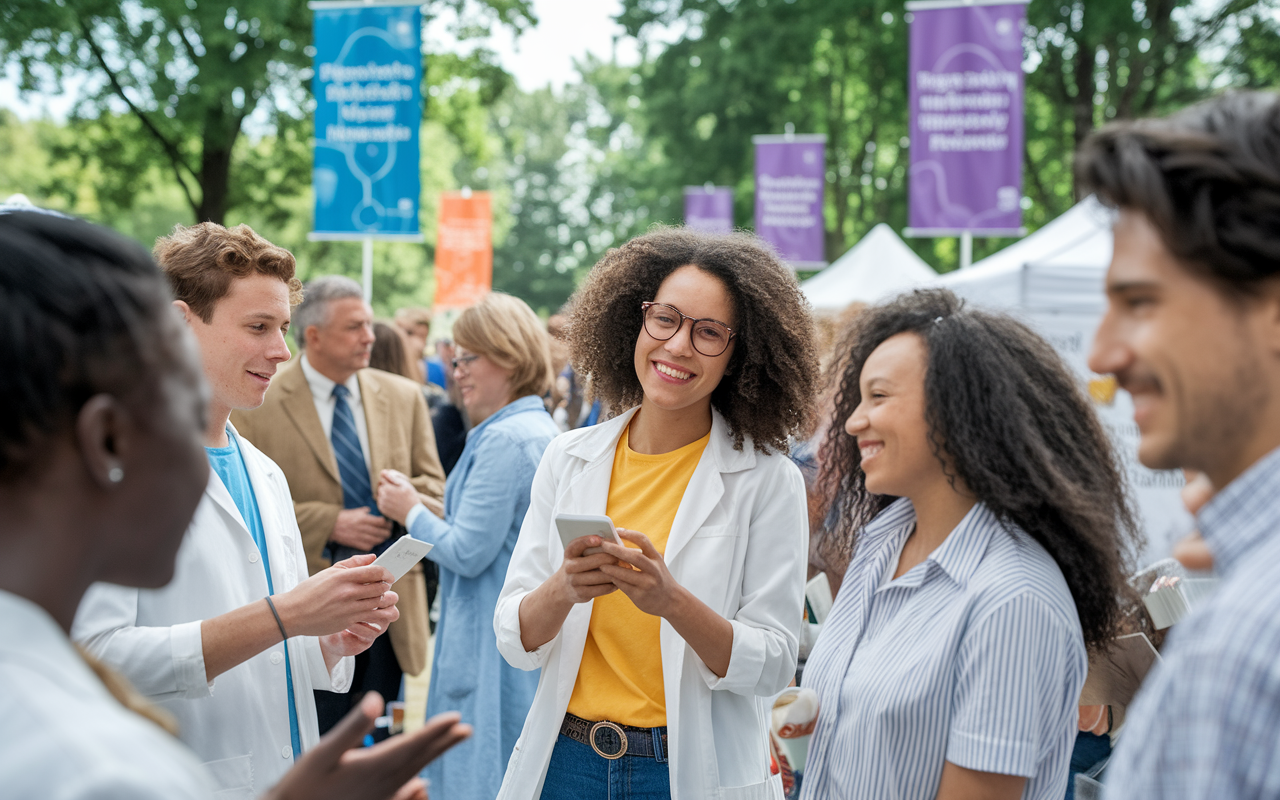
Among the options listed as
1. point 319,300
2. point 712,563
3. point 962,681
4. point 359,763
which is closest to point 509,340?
point 319,300

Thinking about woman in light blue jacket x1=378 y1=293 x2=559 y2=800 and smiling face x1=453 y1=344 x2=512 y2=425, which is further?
smiling face x1=453 y1=344 x2=512 y2=425

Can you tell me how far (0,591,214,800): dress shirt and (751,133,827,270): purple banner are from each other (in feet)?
48.2

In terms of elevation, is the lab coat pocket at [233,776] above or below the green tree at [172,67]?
below

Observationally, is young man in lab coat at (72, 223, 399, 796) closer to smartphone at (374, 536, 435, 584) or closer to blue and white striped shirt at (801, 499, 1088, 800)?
smartphone at (374, 536, 435, 584)

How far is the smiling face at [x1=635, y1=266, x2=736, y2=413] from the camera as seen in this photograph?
246 centimetres

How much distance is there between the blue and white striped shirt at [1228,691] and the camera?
82cm

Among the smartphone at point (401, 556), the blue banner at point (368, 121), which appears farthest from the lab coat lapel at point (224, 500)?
the blue banner at point (368, 121)

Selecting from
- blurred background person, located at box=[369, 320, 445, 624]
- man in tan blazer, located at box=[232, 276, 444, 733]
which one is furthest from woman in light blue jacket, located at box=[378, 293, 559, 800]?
blurred background person, located at box=[369, 320, 445, 624]

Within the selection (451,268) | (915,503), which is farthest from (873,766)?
(451,268)

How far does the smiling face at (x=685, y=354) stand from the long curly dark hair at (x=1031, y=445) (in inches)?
19.5

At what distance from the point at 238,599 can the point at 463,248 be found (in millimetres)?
12602

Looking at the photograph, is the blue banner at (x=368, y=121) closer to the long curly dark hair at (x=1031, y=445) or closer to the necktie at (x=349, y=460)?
the necktie at (x=349, y=460)

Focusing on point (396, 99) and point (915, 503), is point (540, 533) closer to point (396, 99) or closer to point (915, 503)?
point (915, 503)

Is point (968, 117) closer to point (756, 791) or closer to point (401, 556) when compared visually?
point (756, 791)
